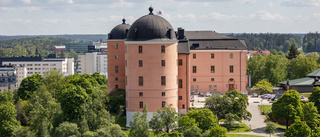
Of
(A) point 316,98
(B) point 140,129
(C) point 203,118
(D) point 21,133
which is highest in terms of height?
(A) point 316,98

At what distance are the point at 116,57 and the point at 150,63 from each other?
19.8m

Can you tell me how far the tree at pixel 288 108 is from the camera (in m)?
80.7

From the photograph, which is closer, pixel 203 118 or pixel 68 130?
pixel 68 130

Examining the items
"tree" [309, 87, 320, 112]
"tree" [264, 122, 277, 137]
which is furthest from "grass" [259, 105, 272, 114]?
"tree" [264, 122, 277, 137]

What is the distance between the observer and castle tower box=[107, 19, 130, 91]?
97812mm

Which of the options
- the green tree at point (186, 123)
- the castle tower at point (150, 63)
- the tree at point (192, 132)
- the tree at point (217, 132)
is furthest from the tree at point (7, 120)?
the tree at point (217, 132)

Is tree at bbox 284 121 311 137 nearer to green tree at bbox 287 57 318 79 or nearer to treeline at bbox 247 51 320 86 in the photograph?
treeline at bbox 247 51 320 86

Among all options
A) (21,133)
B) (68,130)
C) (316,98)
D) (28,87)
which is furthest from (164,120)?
(28,87)

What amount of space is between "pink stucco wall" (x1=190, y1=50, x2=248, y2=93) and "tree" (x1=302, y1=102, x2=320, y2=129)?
31.1 metres

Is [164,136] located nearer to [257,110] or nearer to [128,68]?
[128,68]

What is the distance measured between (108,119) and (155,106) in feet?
31.5

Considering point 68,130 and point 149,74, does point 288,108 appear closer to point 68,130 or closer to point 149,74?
point 149,74

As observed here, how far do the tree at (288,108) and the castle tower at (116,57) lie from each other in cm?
2947

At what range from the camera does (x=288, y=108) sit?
8062 centimetres
